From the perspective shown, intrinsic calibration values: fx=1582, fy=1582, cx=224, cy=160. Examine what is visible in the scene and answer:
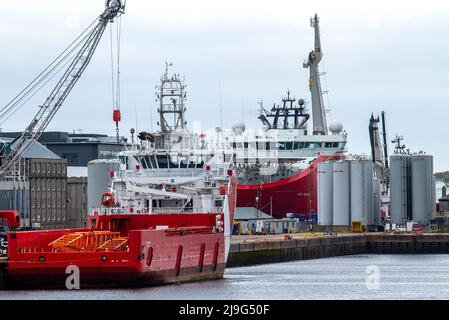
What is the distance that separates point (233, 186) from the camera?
79.6m

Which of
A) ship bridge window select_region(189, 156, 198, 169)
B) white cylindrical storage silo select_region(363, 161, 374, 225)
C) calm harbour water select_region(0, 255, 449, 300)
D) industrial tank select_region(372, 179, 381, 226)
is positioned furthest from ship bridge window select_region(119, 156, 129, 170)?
industrial tank select_region(372, 179, 381, 226)

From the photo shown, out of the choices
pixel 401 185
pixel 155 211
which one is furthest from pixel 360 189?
pixel 155 211

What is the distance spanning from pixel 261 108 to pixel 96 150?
112 ft

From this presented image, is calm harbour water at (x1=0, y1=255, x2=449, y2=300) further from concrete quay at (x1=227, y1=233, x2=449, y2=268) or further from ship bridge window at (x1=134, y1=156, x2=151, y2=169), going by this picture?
ship bridge window at (x1=134, y1=156, x2=151, y2=169)

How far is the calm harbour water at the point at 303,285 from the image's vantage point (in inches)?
2552

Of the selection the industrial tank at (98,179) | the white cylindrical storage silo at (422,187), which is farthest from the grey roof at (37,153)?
the white cylindrical storage silo at (422,187)

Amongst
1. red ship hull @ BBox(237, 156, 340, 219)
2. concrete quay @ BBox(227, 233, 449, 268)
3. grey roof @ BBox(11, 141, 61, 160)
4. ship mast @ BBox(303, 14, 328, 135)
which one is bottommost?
concrete quay @ BBox(227, 233, 449, 268)

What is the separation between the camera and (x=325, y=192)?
133m

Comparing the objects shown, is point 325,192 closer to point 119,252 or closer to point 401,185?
point 401,185

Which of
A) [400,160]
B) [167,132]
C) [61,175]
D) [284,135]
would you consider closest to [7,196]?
Answer: [61,175]

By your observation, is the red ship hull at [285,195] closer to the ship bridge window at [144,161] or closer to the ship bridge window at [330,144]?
the ship bridge window at [330,144]

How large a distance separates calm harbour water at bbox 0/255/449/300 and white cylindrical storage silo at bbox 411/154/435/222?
1225 inches

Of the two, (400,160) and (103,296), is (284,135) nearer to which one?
(400,160)

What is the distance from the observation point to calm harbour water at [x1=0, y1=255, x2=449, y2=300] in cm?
6481
